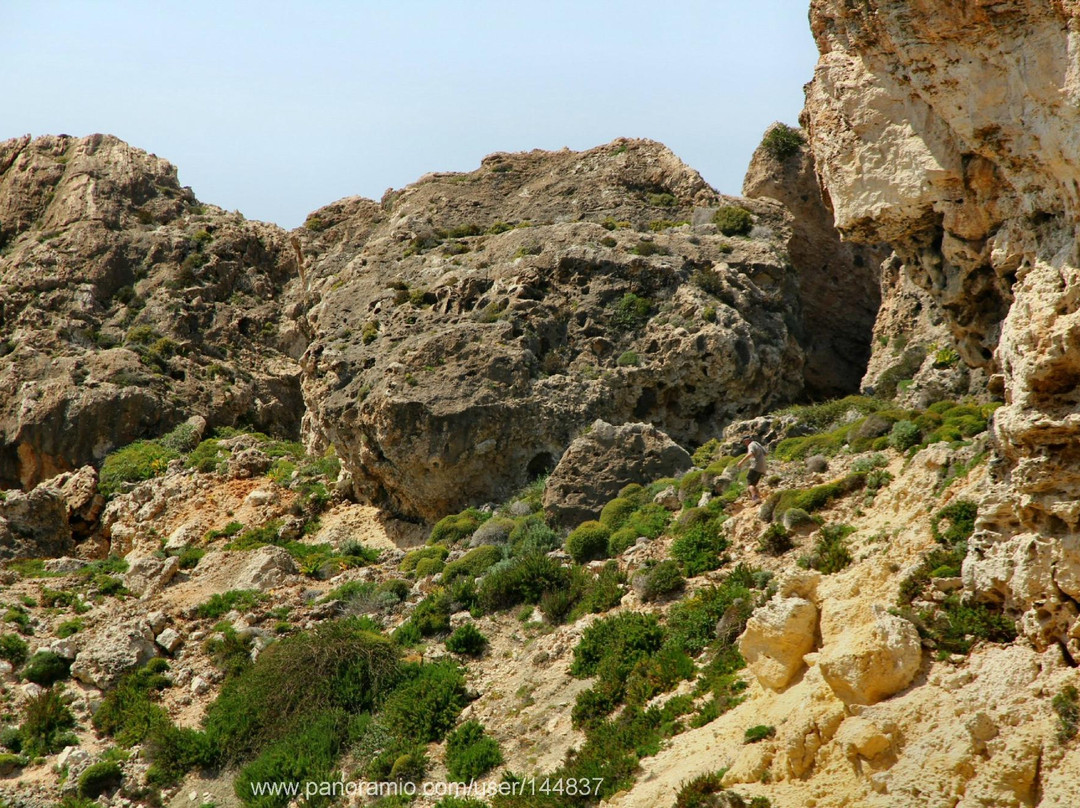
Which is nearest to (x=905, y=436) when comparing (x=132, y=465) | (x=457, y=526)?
(x=457, y=526)

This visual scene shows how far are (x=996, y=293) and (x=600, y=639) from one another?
28.9 feet

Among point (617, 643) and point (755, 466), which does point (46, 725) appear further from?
point (755, 466)

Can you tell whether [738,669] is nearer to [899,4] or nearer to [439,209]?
[899,4]

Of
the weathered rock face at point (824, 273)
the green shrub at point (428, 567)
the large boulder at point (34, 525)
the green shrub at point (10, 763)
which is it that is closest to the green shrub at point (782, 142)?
the weathered rock face at point (824, 273)

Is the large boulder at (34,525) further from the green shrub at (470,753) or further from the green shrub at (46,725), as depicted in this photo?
the green shrub at (470,753)

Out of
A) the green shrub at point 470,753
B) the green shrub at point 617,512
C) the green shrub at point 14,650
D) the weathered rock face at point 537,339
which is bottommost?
the green shrub at point 470,753

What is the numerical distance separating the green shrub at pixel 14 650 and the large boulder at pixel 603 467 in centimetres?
1166

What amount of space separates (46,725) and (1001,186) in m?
19.3

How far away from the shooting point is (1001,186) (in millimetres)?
14984

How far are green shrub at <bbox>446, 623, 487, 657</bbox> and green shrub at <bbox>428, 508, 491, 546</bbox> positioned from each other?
18.0ft

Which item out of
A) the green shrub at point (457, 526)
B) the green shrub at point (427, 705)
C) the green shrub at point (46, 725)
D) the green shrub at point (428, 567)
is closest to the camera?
the green shrub at point (427, 705)

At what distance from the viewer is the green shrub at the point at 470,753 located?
17.4m

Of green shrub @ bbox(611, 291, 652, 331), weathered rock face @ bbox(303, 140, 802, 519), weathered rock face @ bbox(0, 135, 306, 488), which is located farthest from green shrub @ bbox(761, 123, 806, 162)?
weathered rock face @ bbox(0, 135, 306, 488)

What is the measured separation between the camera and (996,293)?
1741cm
